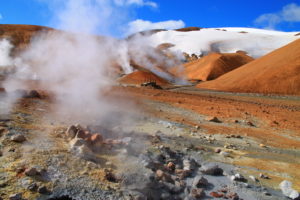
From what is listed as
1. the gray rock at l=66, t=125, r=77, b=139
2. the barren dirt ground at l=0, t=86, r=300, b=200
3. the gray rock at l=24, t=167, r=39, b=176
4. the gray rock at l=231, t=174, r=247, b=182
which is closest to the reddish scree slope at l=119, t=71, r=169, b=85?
the barren dirt ground at l=0, t=86, r=300, b=200

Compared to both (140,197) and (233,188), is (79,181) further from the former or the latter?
(233,188)

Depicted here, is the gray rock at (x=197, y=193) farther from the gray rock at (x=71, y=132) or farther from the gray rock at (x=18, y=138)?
the gray rock at (x=18, y=138)

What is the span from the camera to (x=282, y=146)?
866 cm

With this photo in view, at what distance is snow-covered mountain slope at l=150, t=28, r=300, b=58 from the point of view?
85706 millimetres

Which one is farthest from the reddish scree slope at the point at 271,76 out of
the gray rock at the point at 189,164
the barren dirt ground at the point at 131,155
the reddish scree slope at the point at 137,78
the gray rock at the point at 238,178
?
the gray rock at the point at 189,164

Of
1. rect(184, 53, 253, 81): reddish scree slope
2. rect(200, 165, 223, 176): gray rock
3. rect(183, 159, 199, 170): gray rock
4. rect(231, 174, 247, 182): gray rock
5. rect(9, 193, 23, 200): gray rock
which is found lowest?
rect(231, 174, 247, 182): gray rock

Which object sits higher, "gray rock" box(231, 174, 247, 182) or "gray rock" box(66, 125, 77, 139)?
"gray rock" box(66, 125, 77, 139)

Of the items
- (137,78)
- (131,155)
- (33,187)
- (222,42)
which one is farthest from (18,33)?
(222,42)

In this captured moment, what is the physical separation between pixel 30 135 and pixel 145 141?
2.68 metres

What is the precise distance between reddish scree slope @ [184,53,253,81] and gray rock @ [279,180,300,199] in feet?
163

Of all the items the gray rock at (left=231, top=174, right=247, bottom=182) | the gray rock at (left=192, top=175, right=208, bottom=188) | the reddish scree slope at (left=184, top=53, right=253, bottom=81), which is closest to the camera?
the gray rock at (left=192, top=175, right=208, bottom=188)

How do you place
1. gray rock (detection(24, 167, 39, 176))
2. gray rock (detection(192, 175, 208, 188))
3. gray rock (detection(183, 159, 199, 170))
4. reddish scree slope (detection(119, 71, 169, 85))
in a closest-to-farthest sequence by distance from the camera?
gray rock (detection(24, 167, 39, 176))
gray rock (detection(192, 175, 208, 188))
gray rock (detection(183, 159, 199, 170))
reddish scree slope (detection(119, 71, 169, 85))

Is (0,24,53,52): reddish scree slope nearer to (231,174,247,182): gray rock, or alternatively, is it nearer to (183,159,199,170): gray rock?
(183,159,199,170): gray rock

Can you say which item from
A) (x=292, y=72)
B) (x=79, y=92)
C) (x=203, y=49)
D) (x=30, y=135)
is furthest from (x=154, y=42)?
(x=30, y=135)
